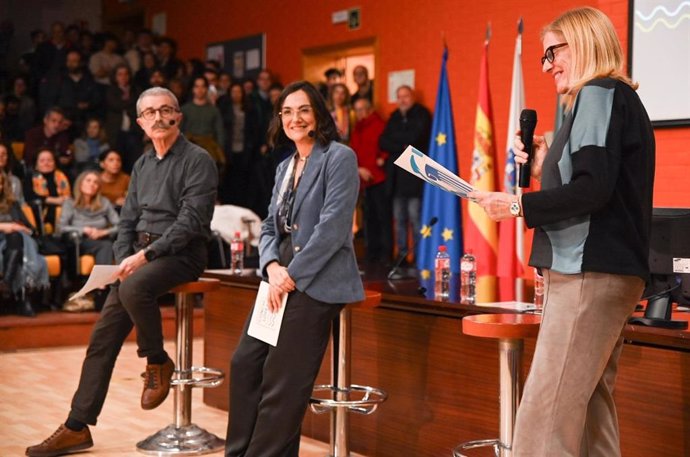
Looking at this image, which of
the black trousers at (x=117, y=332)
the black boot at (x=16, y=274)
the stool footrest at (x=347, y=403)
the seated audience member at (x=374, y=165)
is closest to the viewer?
the stool footrest at (x=347, y=403)

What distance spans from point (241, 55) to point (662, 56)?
20.6 feet

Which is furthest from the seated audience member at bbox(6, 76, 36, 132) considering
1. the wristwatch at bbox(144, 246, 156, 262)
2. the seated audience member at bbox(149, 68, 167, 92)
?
the wristwatch at bbox(144, 246, 156, 262)

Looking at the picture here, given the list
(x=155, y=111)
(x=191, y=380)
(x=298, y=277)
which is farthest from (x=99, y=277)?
(x=298, y=277)

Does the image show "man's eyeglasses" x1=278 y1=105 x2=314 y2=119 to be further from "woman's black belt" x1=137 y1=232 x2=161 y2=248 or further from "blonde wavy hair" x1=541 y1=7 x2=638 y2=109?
"blonde wavy hair" x1=541 y1=7 x2=638 y2=109

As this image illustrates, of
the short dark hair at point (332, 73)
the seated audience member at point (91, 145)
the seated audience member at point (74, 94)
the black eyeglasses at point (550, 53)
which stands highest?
the short dark hair at point (332, 73)

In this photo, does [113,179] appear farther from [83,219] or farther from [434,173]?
[434,173]

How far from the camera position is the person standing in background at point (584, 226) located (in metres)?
2.25

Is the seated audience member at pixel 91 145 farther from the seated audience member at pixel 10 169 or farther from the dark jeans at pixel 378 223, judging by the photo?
the dark jeans at pixel 378 223

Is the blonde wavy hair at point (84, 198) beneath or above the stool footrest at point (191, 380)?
above

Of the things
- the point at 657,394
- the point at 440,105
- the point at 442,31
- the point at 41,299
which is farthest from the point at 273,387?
the point at 442,31

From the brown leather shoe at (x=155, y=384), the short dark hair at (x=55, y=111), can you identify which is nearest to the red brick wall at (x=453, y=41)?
the short dark hair at (x=55, y=111)

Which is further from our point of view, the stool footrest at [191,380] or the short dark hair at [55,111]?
the short dark hair at [55,111]

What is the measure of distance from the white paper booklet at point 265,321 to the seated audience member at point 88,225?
4089mm

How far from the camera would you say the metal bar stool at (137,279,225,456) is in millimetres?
4020
